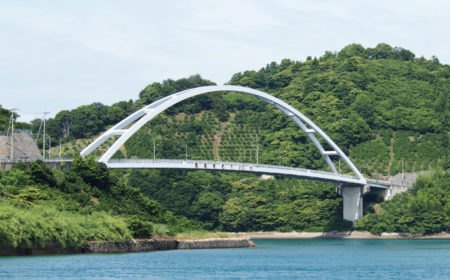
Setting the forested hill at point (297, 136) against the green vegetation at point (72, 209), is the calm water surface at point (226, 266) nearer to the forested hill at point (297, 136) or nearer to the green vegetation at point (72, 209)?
the green vegetation at point (72, 209)

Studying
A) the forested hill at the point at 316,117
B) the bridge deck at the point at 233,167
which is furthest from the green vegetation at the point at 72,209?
the forested hill at the point at 316,117

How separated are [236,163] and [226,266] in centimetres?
3120

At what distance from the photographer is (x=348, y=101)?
366 feet

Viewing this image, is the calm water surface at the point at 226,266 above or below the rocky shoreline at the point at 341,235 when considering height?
above

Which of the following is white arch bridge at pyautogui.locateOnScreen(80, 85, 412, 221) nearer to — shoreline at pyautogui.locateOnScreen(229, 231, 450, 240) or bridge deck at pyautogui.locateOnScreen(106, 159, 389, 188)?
bridge deck at pyautogui.locateOnScreen(106, 159, 389, 188)

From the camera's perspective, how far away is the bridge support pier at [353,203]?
3317 inches

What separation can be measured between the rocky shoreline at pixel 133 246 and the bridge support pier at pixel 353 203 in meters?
27.8

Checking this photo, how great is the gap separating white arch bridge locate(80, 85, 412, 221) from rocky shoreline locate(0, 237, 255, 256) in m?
10.1

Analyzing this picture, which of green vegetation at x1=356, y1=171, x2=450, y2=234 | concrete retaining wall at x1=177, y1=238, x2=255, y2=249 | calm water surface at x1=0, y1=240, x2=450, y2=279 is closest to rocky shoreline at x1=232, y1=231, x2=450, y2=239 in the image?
green vegetation at x1=356, y1=171, x2=450, y2=234

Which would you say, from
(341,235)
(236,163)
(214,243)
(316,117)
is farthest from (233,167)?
(316,117)

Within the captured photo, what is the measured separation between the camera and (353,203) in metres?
84.7

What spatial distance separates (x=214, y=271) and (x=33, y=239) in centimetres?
928

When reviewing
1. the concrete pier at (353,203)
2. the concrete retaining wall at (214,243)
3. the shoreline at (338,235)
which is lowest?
the shoreline at (338,235)

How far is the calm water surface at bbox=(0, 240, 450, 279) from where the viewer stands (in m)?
35.6
